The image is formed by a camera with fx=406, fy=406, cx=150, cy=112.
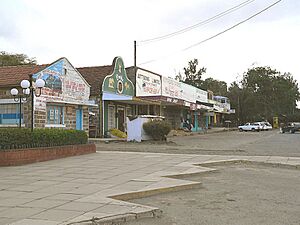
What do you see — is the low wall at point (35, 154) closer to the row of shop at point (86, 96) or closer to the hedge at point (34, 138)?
the hedge at point (34, 138)

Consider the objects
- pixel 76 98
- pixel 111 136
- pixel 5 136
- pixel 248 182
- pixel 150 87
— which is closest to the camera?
pixel 248 182

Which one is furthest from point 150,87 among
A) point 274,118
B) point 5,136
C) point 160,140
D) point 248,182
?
point 274,118

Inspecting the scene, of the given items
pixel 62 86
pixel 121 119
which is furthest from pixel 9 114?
pixel 121 119

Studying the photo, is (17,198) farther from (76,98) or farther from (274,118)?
(274,118)

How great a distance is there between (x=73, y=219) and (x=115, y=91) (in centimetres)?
2583

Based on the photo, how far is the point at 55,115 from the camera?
24641 millimetres

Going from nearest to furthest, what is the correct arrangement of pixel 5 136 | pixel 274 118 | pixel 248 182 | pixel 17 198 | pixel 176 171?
pixel 17 198, pixel 248 182, pixel 176 171, pixel 5 136, pixel 274 118

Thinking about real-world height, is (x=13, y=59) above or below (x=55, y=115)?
above

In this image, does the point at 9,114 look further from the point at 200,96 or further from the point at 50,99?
the point at 200,96

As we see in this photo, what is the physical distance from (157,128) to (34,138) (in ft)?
43.5

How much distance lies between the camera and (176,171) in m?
12.0

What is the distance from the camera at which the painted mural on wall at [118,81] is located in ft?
101

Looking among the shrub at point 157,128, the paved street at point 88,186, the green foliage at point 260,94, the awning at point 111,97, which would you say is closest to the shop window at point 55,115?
the awning at point 111,97

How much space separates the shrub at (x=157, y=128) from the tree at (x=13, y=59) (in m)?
29.4
